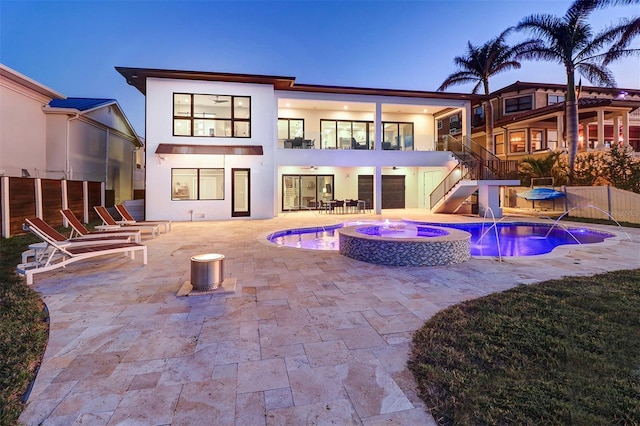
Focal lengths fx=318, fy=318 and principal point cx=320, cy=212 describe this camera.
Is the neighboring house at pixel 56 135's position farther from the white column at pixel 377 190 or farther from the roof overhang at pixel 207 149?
the white column at pixel 377 190

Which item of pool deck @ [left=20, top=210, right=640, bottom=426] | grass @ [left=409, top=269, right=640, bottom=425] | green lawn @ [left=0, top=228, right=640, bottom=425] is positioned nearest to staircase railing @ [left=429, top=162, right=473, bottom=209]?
pool deck @ [left=20, top=210, right=640, bottom=426]

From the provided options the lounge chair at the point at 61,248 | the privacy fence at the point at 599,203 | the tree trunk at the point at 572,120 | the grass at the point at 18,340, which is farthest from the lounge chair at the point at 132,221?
the tree trunk at the point at 572,120

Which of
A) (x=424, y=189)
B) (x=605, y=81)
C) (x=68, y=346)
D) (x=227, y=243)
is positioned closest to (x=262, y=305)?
(x=68, y=346)

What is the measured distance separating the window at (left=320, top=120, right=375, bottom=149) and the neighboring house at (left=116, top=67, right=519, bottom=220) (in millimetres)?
128

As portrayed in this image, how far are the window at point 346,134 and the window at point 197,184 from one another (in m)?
7.50

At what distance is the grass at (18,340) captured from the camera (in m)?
2.66

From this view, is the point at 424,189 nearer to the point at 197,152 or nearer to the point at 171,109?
the point at 197,152

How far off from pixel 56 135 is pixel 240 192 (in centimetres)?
982

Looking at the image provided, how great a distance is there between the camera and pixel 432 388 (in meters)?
2.77

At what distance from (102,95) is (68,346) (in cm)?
15237

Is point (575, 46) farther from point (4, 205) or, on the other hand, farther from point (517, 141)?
point (4, 205)

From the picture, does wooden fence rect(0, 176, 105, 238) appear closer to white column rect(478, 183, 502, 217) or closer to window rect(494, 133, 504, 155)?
white column rect(478, 183, 502, 217)

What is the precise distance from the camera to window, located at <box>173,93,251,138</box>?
16922mm

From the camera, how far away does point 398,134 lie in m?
22.9
